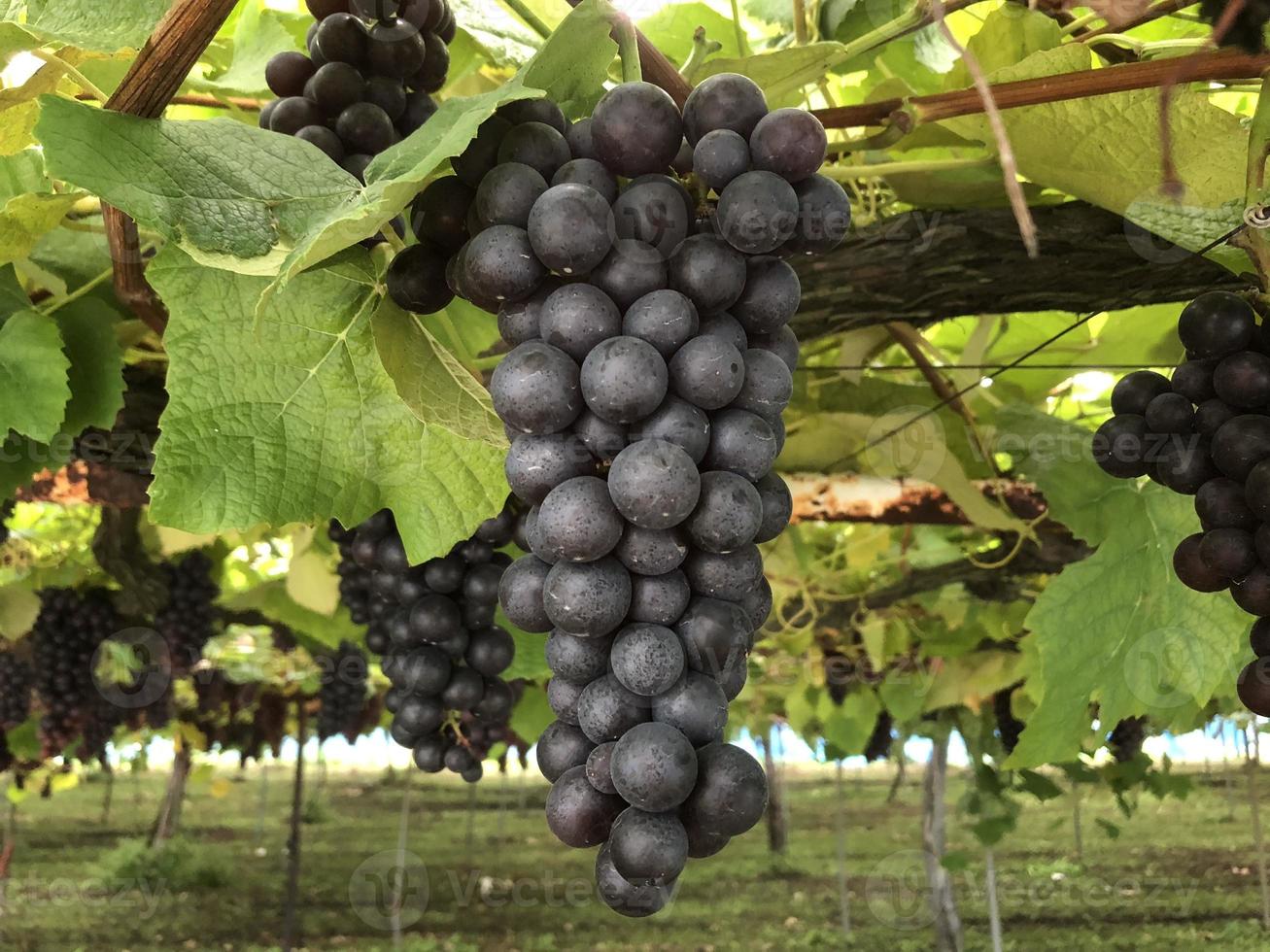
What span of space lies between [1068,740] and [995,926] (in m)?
5.94

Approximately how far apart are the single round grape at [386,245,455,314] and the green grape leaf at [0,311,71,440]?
469mm

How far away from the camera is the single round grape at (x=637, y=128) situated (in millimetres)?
590

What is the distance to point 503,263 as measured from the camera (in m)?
0.60

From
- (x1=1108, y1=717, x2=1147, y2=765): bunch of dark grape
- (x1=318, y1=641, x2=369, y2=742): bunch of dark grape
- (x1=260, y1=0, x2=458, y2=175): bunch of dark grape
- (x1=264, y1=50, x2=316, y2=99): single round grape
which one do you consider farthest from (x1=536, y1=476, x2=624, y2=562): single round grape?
(x1=318, y1=641, x2=369, y2=742): bunch of dark grape

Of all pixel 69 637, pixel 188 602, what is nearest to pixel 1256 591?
pixel 188 602

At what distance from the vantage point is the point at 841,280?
1.26m

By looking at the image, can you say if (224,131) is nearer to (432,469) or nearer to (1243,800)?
(432,469)

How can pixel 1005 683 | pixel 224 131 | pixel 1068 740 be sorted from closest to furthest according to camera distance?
pixel 224 131
pixel 1068 740
pixel 1005 683

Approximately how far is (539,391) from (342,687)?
4.92 m

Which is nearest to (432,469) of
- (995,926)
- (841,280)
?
(841,280)

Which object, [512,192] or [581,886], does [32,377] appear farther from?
[581,886]

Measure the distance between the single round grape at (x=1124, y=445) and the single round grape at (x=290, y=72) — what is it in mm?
794

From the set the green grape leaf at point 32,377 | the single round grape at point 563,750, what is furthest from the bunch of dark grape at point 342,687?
the single round grape at point 563,750

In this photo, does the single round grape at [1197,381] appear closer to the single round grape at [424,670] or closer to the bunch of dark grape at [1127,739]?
the single round grape at [424,670]
